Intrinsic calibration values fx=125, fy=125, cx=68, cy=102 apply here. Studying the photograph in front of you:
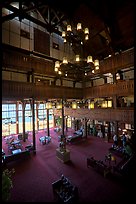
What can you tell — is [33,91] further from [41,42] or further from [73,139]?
[73,139]

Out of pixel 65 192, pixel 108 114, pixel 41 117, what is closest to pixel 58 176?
pixel 65 192

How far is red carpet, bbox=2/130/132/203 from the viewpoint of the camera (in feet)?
19.4

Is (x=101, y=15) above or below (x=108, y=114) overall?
above

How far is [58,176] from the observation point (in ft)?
25.0

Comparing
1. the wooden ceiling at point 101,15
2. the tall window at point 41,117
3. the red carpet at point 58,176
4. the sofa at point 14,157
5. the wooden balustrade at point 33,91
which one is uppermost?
the wooden ceiling at point 101,15

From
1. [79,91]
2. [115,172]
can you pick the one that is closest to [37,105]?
[79,91]

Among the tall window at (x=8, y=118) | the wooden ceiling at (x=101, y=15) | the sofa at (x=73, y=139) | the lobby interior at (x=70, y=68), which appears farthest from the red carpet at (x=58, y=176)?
the wooden ceiling at (x=101, y=15)

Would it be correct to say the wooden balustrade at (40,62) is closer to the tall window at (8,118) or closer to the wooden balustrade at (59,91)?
the wooden balustrade at (59,91)

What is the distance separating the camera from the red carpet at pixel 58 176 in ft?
19.4

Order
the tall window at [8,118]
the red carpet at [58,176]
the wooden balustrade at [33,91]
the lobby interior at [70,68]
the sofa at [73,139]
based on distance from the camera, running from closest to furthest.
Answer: the red carpet at [58,176] < the lobby interior at [70,68] < the wooden balustrade at [33,91] < the sofa at [73,139] < the tall window at [8,118]

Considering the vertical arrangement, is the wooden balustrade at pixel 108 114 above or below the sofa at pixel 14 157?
above

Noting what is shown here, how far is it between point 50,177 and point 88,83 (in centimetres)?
1303

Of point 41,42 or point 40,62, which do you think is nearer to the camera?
point 40,62

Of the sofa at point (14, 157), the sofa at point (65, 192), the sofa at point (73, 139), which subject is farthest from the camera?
the sofa at point (73, 139)
